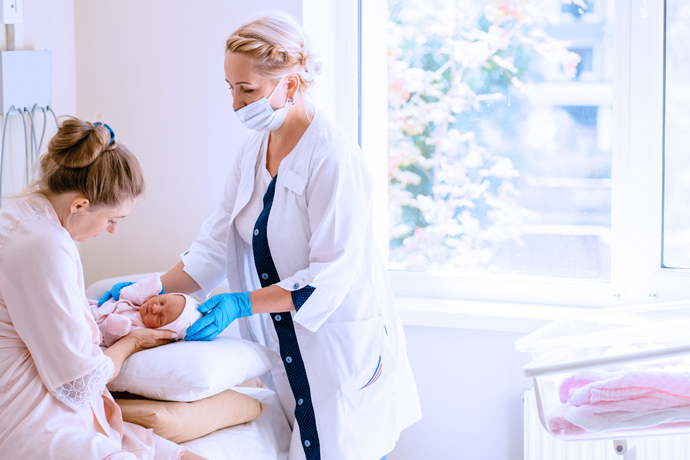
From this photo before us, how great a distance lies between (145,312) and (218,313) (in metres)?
0.20

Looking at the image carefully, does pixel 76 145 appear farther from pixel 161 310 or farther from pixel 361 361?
pixel 361 361

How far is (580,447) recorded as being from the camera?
73.6 inches

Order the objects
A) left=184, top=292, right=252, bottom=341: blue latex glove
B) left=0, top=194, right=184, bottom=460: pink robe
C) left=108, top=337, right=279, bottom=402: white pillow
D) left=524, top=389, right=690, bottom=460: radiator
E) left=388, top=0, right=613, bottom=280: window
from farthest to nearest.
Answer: left=388, top=0, right=613, bottom=280: window
left=524, top=389, right=690, bottom=460: radiator
left=184, top=292, right=252, bottom=341: blue latex glove
left=108, top=337, right=279, bottom=402: white pillow
left=0, top=194, right=184, bottom=460: pink robe

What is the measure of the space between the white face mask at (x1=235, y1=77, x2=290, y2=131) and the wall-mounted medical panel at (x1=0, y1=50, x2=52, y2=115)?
866 millimetres

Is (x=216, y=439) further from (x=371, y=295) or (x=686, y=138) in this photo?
(x=686, y=138)

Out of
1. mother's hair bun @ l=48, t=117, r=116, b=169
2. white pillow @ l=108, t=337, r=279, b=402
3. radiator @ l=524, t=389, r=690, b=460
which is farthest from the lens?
radiator @ l=524, t=389, r=690, b=460

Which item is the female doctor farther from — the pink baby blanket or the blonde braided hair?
the pink baby blanket

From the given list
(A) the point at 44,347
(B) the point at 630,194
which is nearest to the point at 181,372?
(A) the point at 44,347

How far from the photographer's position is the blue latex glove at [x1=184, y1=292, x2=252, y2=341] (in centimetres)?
143

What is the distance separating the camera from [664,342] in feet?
3.86

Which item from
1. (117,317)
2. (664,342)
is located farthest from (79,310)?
(664,342)

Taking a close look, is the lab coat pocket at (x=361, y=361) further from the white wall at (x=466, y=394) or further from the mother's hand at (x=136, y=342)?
the white wall at (x=466, y=394)

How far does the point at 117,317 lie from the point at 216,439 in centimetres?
37

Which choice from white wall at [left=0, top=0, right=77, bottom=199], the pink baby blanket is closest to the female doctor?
the pink baby blanket
